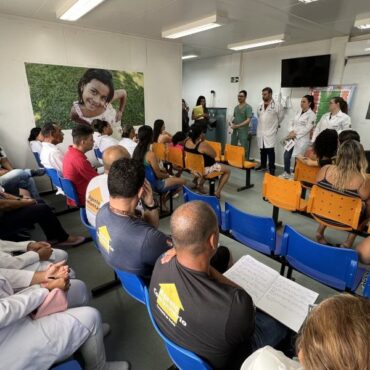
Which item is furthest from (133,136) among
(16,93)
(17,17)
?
(17,17)

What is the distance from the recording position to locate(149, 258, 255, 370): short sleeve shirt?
0.91 metres

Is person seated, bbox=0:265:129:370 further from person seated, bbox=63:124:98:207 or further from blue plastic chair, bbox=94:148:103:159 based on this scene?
blue plastic chair, bbox=94:148:103:159

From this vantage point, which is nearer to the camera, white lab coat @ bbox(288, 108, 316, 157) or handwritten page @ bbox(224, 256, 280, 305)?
handwritten page @ bbox(224, 256, 280, 305)

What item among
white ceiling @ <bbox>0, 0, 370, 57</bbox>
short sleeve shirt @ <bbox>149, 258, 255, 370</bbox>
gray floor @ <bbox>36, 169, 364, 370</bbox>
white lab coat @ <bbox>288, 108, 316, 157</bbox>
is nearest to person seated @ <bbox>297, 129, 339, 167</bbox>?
gray floor @ <bbox>36, 169, 364, 370</bbox>

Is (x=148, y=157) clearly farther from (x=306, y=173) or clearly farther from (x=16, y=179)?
(x=306, y=173)

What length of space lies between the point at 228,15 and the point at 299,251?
362 centimetres

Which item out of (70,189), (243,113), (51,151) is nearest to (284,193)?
(70,189)

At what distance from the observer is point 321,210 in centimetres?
255

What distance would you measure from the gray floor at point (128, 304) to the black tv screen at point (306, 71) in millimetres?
3423

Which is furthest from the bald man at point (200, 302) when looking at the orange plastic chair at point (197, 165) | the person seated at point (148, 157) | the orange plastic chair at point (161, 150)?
the orange plastic chair at point (161, 150)

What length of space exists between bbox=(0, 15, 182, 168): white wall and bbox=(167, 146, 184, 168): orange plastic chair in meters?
1.66

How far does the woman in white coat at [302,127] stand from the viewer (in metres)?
4.90

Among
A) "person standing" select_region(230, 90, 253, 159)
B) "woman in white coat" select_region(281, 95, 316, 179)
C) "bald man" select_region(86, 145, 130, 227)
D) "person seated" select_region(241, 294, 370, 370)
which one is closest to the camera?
"person seated" select_region(241, 294, 370, 370)

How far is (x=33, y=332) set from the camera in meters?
1.18
